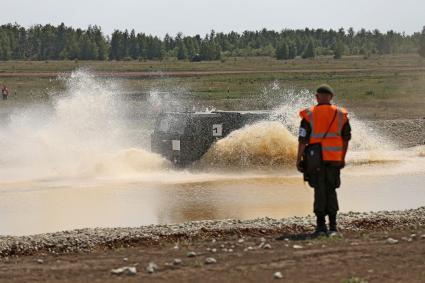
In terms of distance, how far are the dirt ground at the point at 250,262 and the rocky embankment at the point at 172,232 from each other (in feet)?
1.45

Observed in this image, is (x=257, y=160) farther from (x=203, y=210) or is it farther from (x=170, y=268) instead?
(x=170, y=268)

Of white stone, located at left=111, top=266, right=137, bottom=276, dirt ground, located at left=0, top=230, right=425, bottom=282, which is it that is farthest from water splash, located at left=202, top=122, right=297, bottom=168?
white stone, located at left=111, top=266, right=137, bottom=276

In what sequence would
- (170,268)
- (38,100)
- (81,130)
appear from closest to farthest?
(170,268) < (81,130) < (38,100)

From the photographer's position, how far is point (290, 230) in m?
10.5

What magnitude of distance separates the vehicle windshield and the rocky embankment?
28.6 ft

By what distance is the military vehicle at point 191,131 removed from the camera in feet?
65.2

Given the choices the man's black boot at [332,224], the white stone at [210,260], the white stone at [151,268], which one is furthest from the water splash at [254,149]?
the white stone at [151,268]

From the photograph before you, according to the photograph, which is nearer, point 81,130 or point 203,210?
point 203,210

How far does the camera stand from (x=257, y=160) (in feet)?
65.7

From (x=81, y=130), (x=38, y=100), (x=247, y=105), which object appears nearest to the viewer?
(x=81, y=130)

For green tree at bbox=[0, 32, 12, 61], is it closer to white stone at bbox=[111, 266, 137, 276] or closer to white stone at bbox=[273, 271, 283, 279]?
white stone at bbox=[111, 266, 137, 276]

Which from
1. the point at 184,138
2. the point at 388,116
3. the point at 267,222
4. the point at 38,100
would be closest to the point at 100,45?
the point at 38,100

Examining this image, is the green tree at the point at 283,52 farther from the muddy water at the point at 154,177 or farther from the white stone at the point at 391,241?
the white stone at the point at 391,241

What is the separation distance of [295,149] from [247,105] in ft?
73.7
